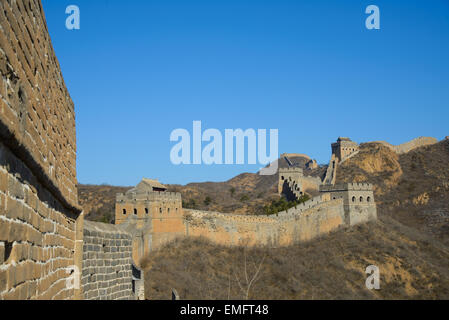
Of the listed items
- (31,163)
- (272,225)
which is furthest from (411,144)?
(31,163)

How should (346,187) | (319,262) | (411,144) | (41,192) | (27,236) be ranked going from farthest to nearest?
1. (411,144)
2. (346,187)
3. (319,262)
4. (41,192)
5. (27,236)

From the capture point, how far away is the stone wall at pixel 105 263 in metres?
7.64

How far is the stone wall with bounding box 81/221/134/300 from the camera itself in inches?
301

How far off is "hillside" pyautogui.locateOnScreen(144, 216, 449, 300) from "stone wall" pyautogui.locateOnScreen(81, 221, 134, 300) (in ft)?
43.0

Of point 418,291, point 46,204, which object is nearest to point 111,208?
point 418,291

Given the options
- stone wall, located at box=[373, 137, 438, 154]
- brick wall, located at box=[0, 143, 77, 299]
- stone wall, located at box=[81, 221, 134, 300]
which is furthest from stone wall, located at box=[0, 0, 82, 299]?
stone wall, located at box=[373, 137, 438, 154]

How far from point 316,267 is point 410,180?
33955 mm

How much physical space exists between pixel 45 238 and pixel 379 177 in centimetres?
6260

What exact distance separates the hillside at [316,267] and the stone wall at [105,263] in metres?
13.1

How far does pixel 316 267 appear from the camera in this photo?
33.4 meters

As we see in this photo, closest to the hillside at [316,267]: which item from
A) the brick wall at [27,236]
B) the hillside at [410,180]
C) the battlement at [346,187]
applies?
the battlement at [346,187]

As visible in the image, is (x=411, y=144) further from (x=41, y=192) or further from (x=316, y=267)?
(x=41, y=192)

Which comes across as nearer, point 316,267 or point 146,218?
point 146,218

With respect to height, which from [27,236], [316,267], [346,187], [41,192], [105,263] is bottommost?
[316,267]
